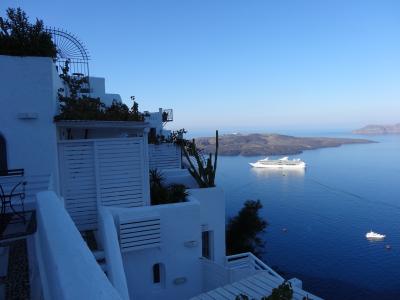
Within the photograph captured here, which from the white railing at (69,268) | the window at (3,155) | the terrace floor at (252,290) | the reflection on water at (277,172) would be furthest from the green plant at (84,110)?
the reflection on water at (277,172)

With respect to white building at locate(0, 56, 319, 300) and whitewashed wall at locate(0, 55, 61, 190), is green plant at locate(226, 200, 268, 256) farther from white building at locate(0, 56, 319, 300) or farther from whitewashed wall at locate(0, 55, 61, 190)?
whitewashed wall at locate(0, 55, 61, 190)

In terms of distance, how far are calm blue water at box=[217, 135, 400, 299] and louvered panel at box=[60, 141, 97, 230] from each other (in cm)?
1755

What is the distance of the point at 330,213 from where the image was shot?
3491 cm

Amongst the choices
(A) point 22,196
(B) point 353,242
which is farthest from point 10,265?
(B) point 353,242

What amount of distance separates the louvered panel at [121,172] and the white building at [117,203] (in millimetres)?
21

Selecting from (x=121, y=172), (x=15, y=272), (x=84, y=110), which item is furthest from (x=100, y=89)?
(x=15, y=272)

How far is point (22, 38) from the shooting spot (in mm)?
5512

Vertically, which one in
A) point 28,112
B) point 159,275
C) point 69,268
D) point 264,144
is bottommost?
point 264,144

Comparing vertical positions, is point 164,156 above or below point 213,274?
above

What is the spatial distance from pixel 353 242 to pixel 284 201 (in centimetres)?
1335

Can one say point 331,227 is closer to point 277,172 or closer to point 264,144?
point 277,172

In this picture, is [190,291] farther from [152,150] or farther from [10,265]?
[152,150]

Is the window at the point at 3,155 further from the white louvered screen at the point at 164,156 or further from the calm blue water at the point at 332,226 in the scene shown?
the calm blue water at the point at 332,226

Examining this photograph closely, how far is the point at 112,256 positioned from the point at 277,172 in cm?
6107
